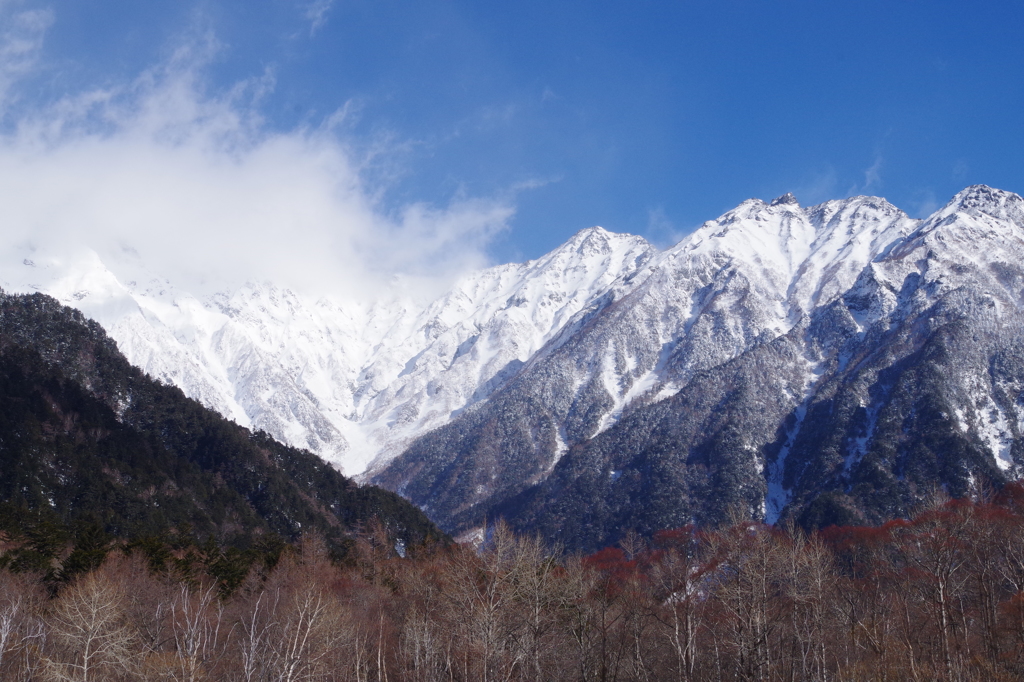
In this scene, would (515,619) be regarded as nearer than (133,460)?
Yes

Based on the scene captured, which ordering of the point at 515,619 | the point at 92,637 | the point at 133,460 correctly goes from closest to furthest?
the point at 92,637, the point at 515,619, the point at 133,460

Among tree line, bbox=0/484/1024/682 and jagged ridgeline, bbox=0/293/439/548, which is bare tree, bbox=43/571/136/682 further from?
jagged ridgeline, bbox=0/293/439/548

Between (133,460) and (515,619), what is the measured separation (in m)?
79.5

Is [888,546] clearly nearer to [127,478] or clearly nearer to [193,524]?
[193,524]

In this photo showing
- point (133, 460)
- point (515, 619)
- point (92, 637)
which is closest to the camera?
point (92, 637)

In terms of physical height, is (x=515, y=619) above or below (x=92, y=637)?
above

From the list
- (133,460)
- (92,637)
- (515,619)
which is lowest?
(92,637)

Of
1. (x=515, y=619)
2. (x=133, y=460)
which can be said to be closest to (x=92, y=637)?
(x=515, y=619)

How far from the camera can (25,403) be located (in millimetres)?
105375

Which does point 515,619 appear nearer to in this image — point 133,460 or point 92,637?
point 92,637

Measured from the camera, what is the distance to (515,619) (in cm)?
4988

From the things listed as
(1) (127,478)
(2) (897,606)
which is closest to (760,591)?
(2) (897,606)

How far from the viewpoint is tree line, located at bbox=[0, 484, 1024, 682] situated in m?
42.8

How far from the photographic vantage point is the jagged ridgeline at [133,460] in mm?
95750
